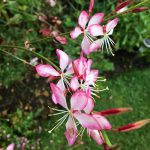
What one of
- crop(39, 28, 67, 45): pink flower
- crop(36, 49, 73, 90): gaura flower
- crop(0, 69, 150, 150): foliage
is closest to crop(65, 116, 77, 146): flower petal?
crop(36, 49, 73, 90): gaura flower

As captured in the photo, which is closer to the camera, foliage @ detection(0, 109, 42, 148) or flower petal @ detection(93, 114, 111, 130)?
flower petal @ detection(93, 114, 111, 130)

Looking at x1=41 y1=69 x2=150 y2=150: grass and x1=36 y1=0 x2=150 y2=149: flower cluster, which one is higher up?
x1=36 y1=0 x2=150 y2=149: flower cluster

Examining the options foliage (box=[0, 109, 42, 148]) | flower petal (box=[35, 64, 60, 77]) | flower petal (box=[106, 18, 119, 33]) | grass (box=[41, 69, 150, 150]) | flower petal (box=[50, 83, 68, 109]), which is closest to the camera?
flower petal (box=[50, 83, 68, 109])

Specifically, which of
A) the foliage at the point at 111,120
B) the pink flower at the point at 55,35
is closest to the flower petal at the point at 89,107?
the pink flower at the point at 55,35

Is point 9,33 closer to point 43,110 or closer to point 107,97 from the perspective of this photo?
point 43,110

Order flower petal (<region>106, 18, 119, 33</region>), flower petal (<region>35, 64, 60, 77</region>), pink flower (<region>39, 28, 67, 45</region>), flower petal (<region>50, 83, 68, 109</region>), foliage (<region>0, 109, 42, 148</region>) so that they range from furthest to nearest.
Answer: foliage (<region>0, 109, 42, 148</region>) < pink flower (<region>39, 28, 67, 45</region>) < flower petal (<region>106, 18, 119, 33</region>) < flower petal (<region>35, 64, 60, 77</region>) < flower petal (<region>50, 83, 68, 109</region>)

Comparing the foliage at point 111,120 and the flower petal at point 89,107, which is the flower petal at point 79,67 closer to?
the flower petal at point 89,107

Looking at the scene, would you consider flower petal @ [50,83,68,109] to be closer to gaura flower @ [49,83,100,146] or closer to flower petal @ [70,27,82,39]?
gaura flower @ [49,83,100,146]

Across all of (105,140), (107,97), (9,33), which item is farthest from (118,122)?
(105,140)
